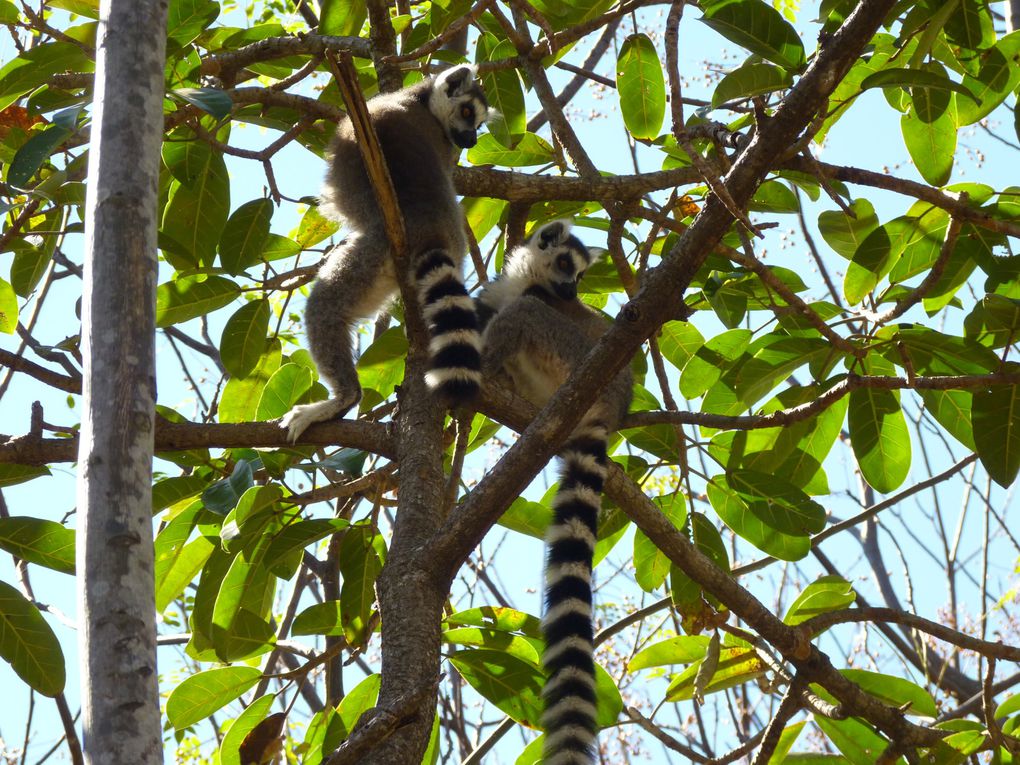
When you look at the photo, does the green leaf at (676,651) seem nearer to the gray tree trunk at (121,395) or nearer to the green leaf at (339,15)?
the gray tree trunk at (121,395)

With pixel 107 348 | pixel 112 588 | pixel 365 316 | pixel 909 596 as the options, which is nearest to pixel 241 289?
pixel 365 316

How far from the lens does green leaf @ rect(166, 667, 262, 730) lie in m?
4.03

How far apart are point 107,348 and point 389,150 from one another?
3320 millimetres

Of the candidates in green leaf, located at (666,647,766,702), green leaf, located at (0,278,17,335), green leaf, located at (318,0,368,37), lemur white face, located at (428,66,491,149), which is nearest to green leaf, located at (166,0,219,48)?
green leaf, located at (318,0,368,37)

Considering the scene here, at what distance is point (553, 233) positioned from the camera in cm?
591

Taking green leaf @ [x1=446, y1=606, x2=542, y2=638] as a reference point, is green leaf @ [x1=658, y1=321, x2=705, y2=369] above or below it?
above

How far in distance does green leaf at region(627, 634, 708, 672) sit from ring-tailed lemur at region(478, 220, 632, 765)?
1.29 feet

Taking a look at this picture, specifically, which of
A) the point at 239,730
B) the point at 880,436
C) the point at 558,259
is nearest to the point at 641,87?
the point at 558,259

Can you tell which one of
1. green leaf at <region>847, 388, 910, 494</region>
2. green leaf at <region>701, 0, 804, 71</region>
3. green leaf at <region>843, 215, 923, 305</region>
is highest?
green leaf at <region>701, 0, 804, 71</region>

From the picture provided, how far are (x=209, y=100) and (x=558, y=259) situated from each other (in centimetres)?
278

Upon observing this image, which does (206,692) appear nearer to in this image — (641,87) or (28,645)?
(28,645)

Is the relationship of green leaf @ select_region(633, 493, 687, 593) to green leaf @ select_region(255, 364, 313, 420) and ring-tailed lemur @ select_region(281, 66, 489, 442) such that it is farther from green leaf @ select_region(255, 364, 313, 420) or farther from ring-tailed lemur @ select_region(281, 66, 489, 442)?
green leaf @ select_region(255, 364, 313, 420)

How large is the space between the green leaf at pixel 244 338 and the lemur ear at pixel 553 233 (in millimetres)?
1783

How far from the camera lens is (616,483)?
410cm
